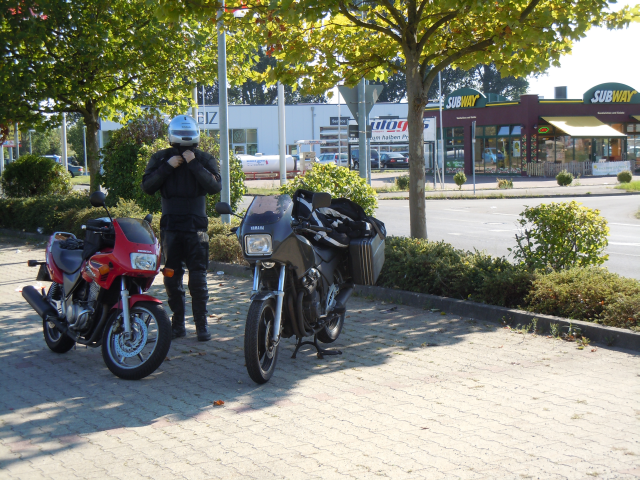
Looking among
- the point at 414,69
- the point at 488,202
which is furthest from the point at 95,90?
the point at 488,202

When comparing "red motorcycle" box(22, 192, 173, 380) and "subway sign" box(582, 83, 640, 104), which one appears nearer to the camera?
"red motorcycle" box(22, 192, 173, 380)

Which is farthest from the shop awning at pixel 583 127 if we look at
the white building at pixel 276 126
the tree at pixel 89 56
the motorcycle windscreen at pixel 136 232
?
the motorcycle windscreen at pixel 136 232

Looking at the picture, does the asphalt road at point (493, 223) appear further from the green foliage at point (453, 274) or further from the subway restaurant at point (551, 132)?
the subway restaurant at point (551, 132)

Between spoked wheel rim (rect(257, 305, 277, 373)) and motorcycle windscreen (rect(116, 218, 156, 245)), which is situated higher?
motorcycle windscreen (rect(116, 218, 156, 245))

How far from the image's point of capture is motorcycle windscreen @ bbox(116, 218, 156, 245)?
5.36 metres

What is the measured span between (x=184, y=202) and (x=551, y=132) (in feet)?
136

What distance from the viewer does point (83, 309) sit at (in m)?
5.69

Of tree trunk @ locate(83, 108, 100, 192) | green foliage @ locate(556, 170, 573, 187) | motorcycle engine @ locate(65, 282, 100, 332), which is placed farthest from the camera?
green foliage @ locate(556, 170, 573, 187)

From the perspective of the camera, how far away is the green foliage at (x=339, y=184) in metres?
10.6

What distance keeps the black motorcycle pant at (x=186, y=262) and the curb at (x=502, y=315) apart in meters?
2.53

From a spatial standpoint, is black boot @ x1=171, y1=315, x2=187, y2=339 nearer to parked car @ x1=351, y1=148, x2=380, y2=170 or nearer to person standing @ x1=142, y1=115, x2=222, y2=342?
person standing @ x1=142, y1=115, x2=222, y2=342

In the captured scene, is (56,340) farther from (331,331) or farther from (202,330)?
(331,331)

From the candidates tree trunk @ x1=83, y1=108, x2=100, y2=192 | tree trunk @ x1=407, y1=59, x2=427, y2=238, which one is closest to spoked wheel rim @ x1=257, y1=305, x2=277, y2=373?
tree trunk @ x1=407, y1=59, x2=427, y2=238

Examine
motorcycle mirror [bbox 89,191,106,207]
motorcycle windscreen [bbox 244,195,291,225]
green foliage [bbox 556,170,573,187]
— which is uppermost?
green foliage [bbox 556,170,573,187]
